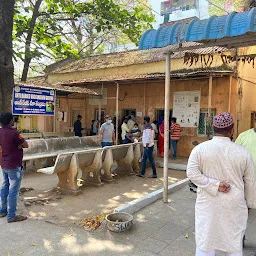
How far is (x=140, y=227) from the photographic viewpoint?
412 cm

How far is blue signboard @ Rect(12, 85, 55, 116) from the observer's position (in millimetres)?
9016

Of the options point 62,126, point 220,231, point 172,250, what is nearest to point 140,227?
point 172,250

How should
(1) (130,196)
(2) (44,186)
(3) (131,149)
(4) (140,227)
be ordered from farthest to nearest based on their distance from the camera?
(3) (131,149), (2) (44,186), (1) (130,196), (4) (140,227)

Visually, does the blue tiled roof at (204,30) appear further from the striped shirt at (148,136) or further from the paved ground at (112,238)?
the striped shirt at (148,136)

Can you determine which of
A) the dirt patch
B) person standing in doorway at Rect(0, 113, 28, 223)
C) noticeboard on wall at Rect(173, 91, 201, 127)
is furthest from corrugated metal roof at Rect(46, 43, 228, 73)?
person standing in doorway at Rect(0, 113, 28, 223)

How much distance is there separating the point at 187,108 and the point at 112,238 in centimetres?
823

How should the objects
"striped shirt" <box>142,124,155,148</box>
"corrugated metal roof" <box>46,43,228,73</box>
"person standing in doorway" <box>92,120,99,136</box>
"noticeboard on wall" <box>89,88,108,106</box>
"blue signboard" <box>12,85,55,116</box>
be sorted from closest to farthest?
"striped shirt" <box>142,124,155,148</box> → "blue signboard" <box>12,85,55,116</box> → "corrugated metal roof" <box>46,43,228,73</box> → "person standing in doorway" <box>92,120,99,136</box> → "noticeboard on wall" <box>89,88,108,106</box>

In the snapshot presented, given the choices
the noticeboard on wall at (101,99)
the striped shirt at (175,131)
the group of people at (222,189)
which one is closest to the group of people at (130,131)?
the striped shirt at (175,131)

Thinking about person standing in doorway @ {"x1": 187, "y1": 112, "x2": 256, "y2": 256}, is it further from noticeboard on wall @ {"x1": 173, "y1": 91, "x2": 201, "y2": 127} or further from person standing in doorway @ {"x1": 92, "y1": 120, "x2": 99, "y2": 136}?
person standing in doorway @ {"x1": 92, "y1": 120, "x2": 99, "y2": 136}

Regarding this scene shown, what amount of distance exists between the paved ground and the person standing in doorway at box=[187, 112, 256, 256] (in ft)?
3.76

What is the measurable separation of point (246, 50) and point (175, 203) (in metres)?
7.87

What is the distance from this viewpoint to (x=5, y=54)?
17.0ft

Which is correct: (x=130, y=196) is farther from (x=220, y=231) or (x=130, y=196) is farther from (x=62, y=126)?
(x=62, y=126)

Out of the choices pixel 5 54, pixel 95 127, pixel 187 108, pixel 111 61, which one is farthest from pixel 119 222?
pixel 111 61
